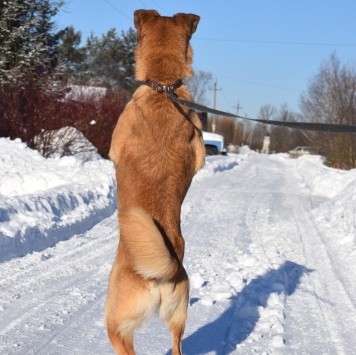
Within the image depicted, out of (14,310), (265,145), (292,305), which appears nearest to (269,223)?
(292,305)

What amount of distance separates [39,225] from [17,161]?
621 cm

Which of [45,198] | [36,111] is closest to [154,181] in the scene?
[45,198]

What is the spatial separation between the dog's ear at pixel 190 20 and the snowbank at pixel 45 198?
Result: 4.25 metres

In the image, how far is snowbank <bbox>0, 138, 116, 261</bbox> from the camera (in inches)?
338

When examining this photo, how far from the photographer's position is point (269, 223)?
468 inches

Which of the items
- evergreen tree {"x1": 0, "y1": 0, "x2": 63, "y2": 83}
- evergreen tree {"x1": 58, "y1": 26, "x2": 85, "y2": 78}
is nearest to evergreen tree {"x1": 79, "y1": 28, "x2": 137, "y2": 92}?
evergreen tree {"x1": 58, "y1": 26, "x2": 85, "y2": 78}

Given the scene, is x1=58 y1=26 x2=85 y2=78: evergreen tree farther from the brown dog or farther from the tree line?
the brown dog

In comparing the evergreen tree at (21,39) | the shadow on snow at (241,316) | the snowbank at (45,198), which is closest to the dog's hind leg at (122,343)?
the shadow on snow at (241,316)

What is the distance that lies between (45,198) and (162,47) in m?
6.47

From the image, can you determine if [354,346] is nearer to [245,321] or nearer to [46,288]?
[245,321]

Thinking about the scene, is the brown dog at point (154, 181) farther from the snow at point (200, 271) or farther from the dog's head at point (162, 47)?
the snow at point (200, 271)

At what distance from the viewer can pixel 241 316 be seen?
600 cm

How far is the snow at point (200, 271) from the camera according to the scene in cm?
529

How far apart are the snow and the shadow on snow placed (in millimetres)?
15
